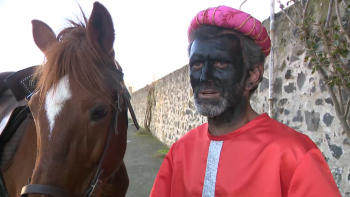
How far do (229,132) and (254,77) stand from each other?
37cm

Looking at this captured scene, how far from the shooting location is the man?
1043 mm

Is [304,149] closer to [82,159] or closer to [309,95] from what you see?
[82,159]

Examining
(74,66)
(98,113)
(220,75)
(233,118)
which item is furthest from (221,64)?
(74,66)

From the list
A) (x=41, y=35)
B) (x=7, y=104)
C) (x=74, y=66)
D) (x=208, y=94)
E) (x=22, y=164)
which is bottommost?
(x=22, y=164)

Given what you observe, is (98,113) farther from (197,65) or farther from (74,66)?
(197,65)

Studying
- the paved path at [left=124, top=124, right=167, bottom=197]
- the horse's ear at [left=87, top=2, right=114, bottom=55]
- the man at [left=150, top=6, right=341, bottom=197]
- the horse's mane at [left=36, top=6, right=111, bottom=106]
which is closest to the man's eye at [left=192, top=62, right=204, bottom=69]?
the man at [left=150, top=6, right=341, bottom=197]

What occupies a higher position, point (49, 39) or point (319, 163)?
point (49, 39)

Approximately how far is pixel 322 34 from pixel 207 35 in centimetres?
149

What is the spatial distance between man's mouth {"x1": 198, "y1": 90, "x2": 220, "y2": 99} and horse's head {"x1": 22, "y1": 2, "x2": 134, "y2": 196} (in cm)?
67

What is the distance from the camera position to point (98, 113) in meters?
1.48

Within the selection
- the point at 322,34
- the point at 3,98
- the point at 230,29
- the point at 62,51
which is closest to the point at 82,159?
the point at 62,51

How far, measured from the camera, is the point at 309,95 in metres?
2.44

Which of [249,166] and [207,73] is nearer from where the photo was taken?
[249,166]

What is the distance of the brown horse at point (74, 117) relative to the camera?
1265 millimetres
